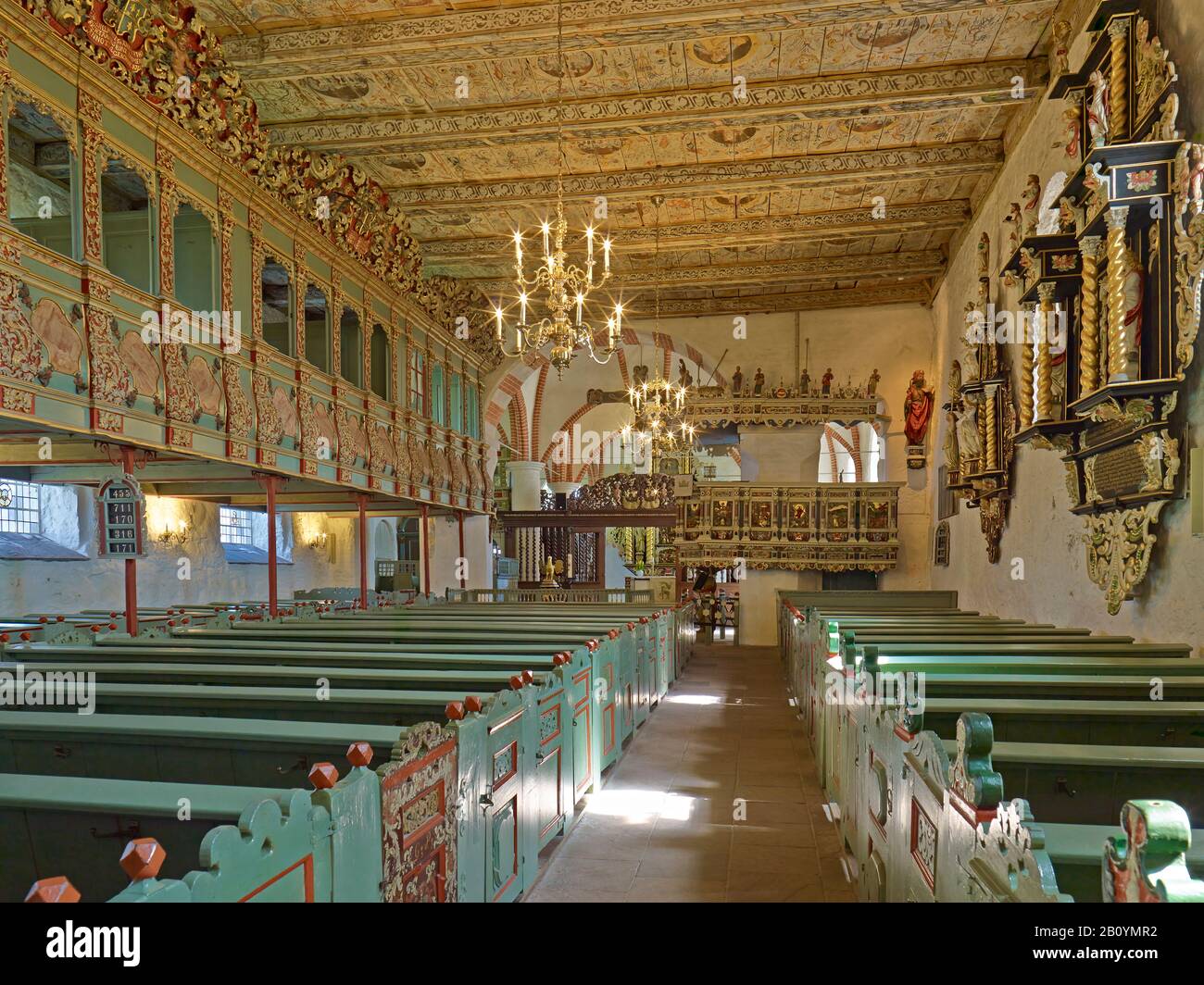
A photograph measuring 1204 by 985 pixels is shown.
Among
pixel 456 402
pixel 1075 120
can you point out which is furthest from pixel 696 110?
pixel 456 402

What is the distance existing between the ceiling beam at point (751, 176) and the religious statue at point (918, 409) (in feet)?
14.2

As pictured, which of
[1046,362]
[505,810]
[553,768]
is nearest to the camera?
[505,810]

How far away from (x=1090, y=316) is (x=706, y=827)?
3868mm

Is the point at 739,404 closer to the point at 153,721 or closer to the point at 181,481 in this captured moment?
the point at 181,481

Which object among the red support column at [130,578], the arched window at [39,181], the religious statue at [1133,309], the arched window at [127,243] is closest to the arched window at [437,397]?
the arched window at [127,243]

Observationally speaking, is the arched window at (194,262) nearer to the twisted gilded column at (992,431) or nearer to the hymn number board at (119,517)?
the hymn number board at (119,517)

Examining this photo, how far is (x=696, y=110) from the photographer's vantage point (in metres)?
8.25

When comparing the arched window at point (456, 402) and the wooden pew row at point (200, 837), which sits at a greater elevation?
the arched window at point (456, 402)

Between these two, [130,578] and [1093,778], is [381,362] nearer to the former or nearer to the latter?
[130,578]

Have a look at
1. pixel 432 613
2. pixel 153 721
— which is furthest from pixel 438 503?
pixel 153 721

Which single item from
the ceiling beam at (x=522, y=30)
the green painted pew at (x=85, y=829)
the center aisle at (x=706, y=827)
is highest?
the ceiling beam at (x=522, y=30)

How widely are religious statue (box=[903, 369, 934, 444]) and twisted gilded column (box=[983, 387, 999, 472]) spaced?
5702 mm

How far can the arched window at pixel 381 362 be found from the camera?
1234 cm

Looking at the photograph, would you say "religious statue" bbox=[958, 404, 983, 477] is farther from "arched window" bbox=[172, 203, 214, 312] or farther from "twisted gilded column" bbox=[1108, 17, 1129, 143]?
"arched window" bbox=[172, 203, 214, 312]
